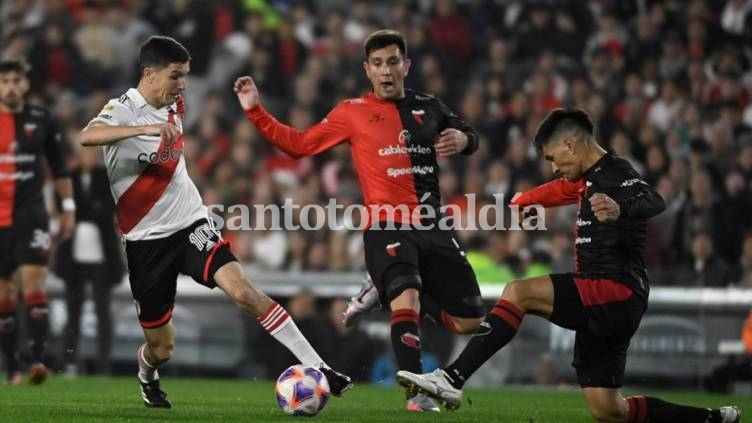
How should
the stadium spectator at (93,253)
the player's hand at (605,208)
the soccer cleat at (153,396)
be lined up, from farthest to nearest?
the stadium spectator at (93,253) < the soccer cleat at (153,396) < the player's hand at (605,208)

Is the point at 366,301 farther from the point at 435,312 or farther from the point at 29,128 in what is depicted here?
the point at 29,128

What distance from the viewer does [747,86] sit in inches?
679

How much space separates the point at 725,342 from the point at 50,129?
6631 millimetres

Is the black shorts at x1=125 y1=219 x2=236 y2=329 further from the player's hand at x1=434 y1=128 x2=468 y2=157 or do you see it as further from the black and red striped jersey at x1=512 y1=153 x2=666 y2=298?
the black and red striped jersey at x1=512 y1=153 x2=666 y2=298

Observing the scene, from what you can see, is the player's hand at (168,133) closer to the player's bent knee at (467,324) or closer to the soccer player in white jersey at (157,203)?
the soccer player in white jersey at (157,203)

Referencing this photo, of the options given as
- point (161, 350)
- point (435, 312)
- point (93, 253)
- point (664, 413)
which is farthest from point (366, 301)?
point (93, 253)

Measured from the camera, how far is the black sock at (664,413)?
8.12 meters

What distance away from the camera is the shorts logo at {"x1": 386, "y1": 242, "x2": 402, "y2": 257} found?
31.8 feet

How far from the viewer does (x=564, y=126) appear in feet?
27.1

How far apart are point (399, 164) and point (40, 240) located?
3.93 meters

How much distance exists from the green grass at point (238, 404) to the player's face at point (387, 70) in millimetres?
2226

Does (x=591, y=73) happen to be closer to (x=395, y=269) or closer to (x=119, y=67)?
(x=119, y=67)

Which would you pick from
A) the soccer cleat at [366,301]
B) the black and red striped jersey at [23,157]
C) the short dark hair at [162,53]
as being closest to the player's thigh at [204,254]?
the short dark hair at [162,53]

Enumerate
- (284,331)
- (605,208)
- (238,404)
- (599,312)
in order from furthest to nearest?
(238,404) → (284,331) → (599,312) → (605,208)
